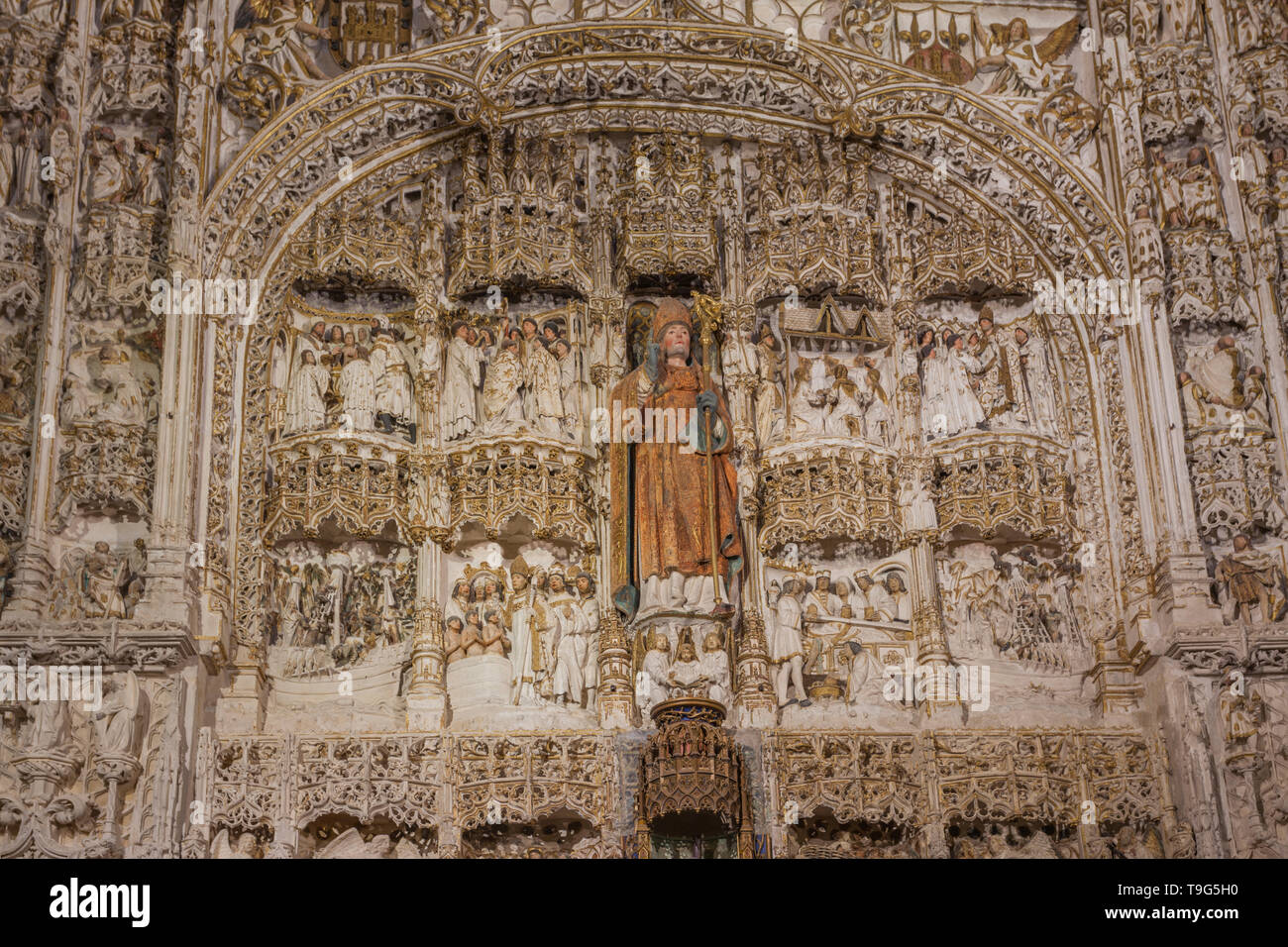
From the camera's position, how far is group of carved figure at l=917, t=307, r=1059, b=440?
17297mm

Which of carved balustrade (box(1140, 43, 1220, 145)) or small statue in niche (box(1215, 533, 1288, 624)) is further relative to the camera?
carved balustrade (box(1140, 43, 1220, 145))

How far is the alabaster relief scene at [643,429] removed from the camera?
1535 cm

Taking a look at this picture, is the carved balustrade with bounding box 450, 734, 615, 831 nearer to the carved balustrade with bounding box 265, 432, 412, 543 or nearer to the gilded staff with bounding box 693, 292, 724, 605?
the gilded staff with bounding box 693, 292, 724, 605

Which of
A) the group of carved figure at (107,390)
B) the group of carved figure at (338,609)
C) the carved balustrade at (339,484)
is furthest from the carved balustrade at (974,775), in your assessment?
the group of carved figure at (107,390)

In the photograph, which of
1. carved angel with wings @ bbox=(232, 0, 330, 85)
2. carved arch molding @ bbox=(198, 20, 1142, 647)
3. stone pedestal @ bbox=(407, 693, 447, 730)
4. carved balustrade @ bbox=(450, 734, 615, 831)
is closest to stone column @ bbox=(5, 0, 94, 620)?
carved arch molding @ bbox=(198, 20, 1142, 647)

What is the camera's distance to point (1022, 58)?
1814 centimetres

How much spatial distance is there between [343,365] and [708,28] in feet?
13.5

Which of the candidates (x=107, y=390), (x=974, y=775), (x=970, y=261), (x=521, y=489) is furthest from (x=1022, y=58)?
(x=107, y=390)

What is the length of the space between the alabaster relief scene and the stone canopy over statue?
0.04m

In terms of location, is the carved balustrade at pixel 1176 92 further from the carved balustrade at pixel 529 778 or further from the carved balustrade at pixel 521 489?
the carved balustrade at pixel 529 778

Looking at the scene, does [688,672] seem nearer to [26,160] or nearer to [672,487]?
[672,487]

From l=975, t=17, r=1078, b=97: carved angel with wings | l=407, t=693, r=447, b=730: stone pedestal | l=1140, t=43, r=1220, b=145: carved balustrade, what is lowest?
l=407, t=693, r=447, b=730: stone pedestal

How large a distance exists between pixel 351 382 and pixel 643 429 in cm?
235

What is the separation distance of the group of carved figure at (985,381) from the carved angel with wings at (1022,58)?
1930 millimetres
